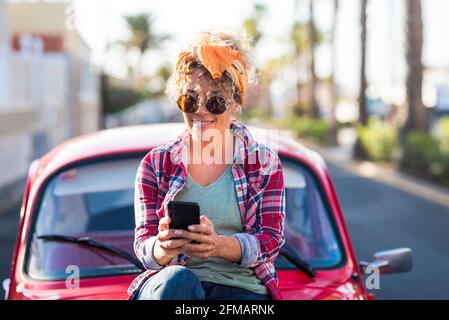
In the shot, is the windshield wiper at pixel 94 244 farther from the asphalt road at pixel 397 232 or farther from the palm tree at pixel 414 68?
the palm tree at pixel 414 68

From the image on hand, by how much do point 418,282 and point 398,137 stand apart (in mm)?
14851

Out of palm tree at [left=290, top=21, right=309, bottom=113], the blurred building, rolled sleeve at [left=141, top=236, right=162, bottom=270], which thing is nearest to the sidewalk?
the blurred building

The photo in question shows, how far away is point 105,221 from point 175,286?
1.63 meters

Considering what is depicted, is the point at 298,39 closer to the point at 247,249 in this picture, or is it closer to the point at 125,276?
the point at 125,276

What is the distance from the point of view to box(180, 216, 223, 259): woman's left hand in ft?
7.93

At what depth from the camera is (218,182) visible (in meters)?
2.77

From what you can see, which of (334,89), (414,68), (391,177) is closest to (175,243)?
(391,177)

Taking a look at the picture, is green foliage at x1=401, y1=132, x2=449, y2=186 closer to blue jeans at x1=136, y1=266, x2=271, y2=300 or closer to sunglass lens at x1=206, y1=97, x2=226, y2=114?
sunglass lens at x1=206, y1=97, x2=226, y2=114

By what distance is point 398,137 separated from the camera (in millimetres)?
23219

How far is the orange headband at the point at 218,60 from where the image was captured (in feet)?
8.78

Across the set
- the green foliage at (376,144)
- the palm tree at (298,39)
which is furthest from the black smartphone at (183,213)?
the palm tree at (298,39)

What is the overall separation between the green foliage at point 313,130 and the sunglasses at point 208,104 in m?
34.8

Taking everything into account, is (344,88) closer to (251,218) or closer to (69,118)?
(69,118)

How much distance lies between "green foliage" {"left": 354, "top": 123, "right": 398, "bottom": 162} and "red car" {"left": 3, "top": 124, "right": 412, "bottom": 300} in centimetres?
2061
